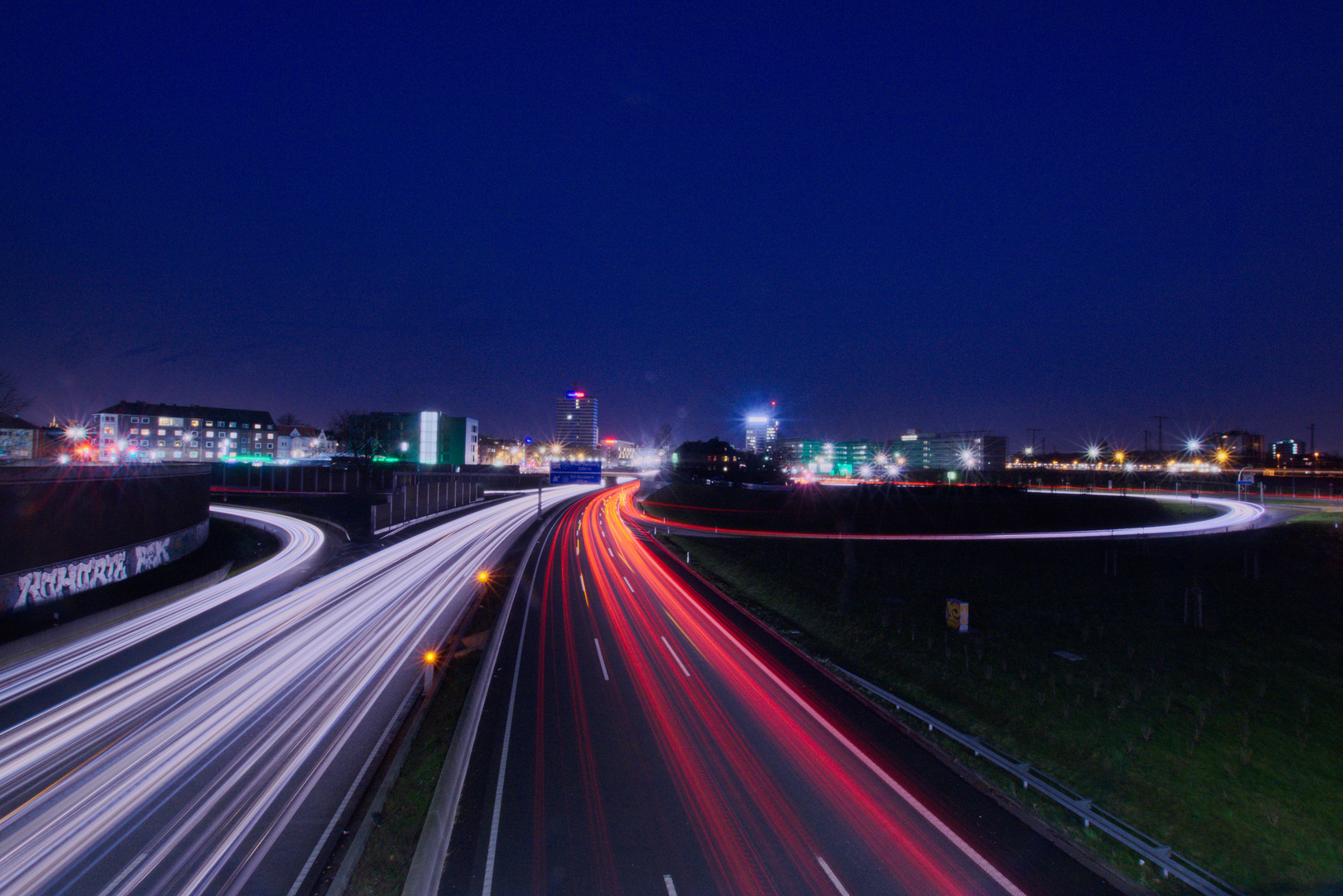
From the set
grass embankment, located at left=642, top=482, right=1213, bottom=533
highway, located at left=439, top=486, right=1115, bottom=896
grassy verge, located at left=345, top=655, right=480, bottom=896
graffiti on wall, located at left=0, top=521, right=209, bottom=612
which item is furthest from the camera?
grass embankment, located at left=642, top=482, right=1213, bottom=533

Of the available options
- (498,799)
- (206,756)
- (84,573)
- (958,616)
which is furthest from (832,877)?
(84,573)

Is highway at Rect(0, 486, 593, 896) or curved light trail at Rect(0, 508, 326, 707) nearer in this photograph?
highway at Rect(0, 486, 593, 896)

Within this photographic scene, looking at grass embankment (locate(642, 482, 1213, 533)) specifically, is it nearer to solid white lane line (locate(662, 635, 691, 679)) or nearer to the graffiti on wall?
solid white lane line (locate(662, 635, 691, 679))

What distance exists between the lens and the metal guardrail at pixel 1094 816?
350 inches

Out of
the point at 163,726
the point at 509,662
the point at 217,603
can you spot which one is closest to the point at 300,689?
the point at 163,726

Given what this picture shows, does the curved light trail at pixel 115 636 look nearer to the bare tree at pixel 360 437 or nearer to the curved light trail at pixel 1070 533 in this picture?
the curved light trail at pixel 1070 533

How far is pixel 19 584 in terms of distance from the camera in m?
20.5

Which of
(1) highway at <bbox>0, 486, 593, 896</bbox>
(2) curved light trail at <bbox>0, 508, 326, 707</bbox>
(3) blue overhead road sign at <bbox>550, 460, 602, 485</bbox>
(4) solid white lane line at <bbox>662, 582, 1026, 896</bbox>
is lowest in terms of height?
(4) solid white lane line at <bbox>662, 582, 1026, 896</bbox>

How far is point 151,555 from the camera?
29641mm

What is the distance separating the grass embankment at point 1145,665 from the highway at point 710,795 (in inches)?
96.0

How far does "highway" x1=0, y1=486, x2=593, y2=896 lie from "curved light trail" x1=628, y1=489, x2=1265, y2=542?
106ft

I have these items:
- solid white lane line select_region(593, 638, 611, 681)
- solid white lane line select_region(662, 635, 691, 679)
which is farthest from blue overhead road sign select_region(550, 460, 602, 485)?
solid white lane line select_region(662, 635, 691, 679)

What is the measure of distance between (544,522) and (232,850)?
45168mm

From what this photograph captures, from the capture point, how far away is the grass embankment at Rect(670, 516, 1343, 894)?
10.5 metres
